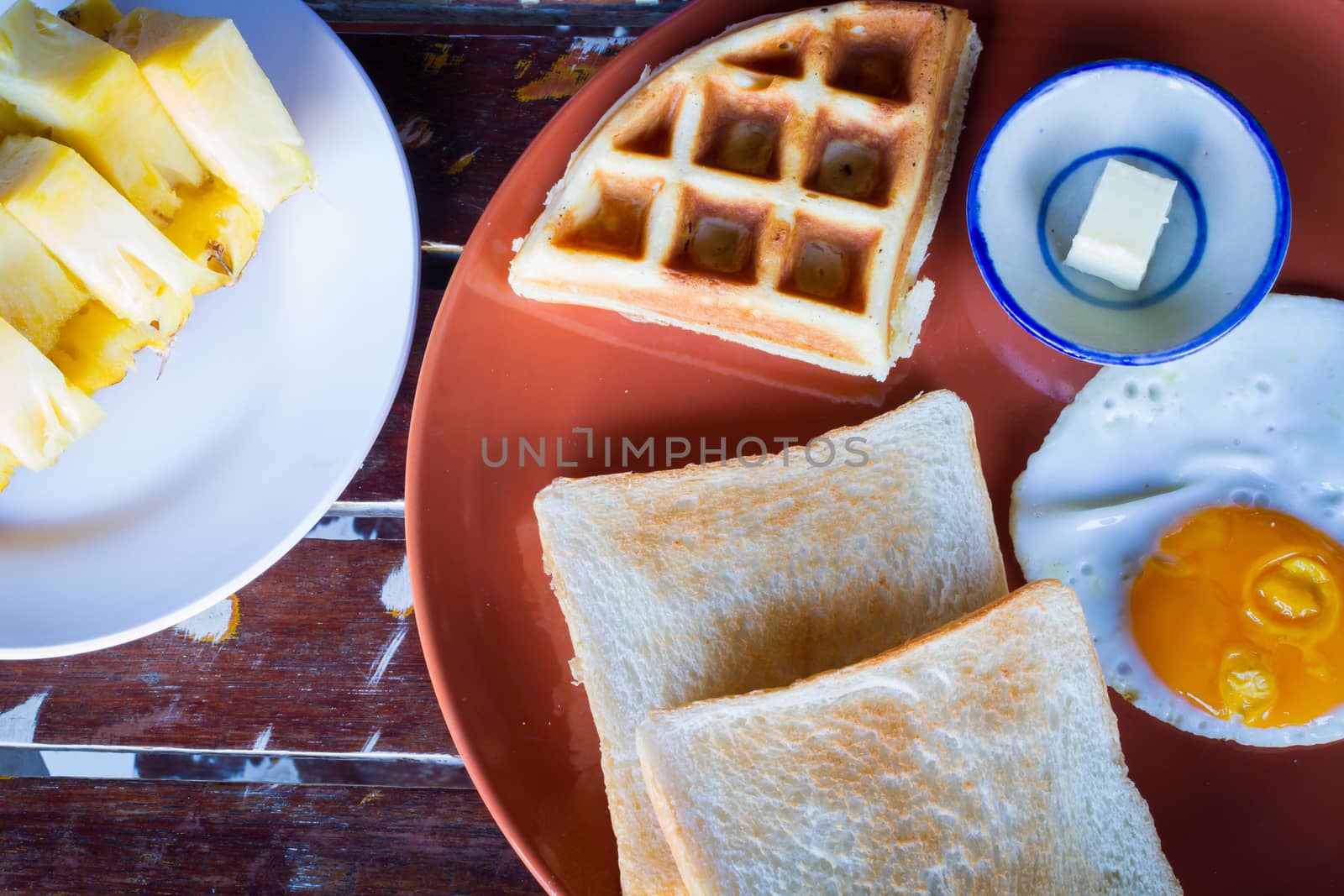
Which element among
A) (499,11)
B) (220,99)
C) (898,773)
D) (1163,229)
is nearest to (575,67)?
(499,11)

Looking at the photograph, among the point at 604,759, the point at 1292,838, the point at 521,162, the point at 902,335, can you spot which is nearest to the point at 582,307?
the point at 521,162

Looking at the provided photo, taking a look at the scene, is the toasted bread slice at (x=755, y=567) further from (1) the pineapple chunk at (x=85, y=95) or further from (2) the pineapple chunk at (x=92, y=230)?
(1) the pineapple chunk at (x=85, y=95)

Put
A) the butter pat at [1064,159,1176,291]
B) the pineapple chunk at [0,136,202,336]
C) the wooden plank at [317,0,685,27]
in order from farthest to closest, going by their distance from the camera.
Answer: the wooden plank at [317,0,685,27]
the butter pat at [1064,159,1176,291]
the pineapple chunk at [0,136,202,336]

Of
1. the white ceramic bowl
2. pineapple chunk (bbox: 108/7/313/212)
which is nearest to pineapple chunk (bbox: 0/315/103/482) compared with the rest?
pineapple chunk (bbox: 108/7/313/212)

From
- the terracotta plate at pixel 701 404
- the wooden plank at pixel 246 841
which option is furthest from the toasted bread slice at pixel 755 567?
the wooden plank at pixel 246 841

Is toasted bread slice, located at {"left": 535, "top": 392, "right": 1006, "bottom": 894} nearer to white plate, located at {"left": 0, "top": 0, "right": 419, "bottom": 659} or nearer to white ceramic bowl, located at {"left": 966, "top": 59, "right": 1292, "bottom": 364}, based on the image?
white ceramic bowl, located at {"left": 966, "top": 59, "right": 1292, "bottom": 364}

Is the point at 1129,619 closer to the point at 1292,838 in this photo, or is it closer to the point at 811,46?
the point at 1292,838
